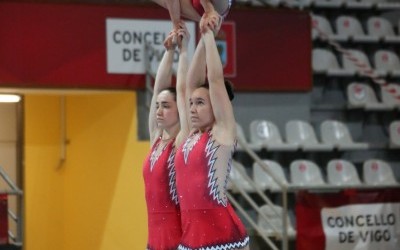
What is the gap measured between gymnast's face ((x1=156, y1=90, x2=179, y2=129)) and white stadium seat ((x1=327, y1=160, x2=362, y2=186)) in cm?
442

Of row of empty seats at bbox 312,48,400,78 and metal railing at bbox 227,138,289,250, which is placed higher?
row of empty seats at bbox 312,48,400,78

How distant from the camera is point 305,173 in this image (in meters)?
9.53

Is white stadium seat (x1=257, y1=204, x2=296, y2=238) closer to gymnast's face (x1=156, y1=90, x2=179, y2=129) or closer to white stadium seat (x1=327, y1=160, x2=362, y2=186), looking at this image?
white stadium seat (x1=327, y1=160, x2=362, y2=186)

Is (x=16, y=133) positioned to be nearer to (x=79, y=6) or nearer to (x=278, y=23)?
(x=79, y=6)

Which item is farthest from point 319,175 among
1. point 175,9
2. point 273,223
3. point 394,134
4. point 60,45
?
point 175,9

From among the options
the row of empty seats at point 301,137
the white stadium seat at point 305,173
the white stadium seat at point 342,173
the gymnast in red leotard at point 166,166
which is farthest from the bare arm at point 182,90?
the white stadium seat at point 342,173

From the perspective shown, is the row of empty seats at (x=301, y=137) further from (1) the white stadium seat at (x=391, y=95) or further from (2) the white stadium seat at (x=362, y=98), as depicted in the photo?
(1) the white stadium seat at (x=391, y=95)

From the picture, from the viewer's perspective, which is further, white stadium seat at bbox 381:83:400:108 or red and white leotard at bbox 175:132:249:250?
white stadium seat at bbox 381:83:400:108

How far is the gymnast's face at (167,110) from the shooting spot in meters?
5.46

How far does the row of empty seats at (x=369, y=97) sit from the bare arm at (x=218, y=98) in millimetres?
5709

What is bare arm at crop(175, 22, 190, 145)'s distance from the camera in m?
5.29

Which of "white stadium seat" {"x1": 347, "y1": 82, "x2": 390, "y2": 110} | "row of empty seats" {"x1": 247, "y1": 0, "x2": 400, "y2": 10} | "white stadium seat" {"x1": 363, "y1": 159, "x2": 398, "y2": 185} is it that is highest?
"row of empty seats" {"x1": 247, "y1": 0, "x2": 400, "y2": 10}

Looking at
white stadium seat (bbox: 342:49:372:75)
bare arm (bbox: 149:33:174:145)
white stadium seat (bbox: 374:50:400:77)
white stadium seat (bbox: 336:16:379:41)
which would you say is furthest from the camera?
white stadium seat (bbox: 336:16:379:41)

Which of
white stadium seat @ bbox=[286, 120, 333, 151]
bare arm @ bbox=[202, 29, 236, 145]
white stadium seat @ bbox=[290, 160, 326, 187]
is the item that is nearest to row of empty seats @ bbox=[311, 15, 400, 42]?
white stadium seat @ bbox=[286, 120, 333, 151]
